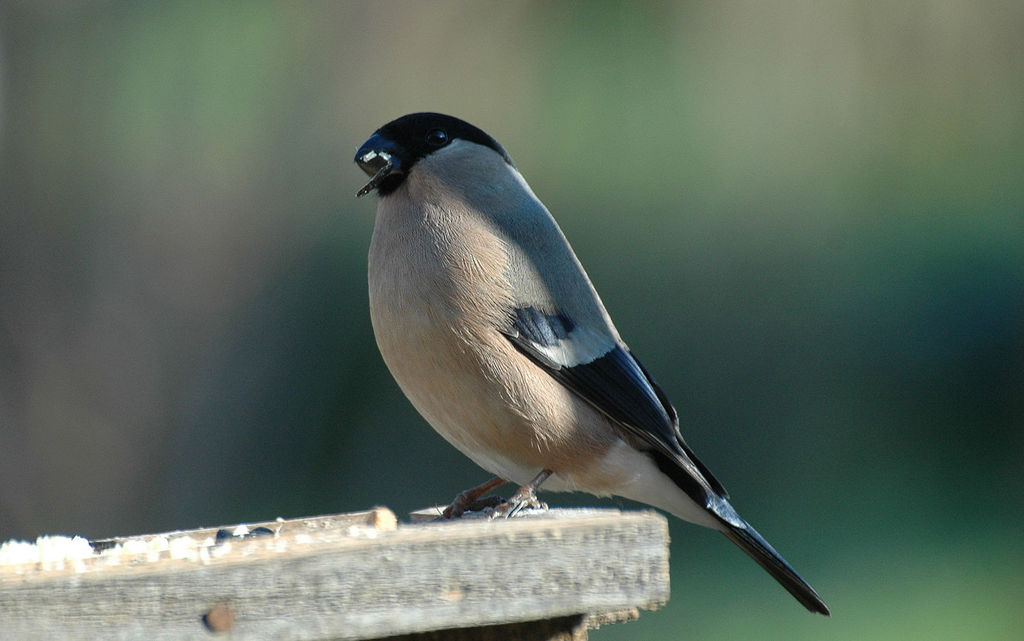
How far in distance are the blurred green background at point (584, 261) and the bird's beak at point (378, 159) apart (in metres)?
3.95

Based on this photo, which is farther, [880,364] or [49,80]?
[880,364]

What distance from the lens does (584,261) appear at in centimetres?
932

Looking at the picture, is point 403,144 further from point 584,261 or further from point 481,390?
point 584,261

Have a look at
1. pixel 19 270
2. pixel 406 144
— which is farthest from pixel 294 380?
pixel 406 144

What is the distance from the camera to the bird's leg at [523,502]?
10.4ft

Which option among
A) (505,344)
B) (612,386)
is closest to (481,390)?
(505,344)

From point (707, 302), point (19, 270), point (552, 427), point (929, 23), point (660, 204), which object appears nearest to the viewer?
point (552, 427)

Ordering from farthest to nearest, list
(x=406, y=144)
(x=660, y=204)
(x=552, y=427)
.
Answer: (x=660, y=204), (x=406, y=144), (x=552, y=427)

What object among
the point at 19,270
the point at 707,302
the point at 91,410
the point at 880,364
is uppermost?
the point at 19,270

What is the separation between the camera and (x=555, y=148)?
10.5 metres

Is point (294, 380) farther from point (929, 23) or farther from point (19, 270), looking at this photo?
point (929, 23)

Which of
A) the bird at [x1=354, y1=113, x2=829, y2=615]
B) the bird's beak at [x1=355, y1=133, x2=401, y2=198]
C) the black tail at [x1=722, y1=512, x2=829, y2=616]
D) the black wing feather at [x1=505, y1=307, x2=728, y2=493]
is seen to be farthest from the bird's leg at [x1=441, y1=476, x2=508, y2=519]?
the bird's beak at [x1=355, y1=133, x2=401, y2=198]

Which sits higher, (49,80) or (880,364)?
(49,80)

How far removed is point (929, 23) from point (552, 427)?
8843 millimetres
